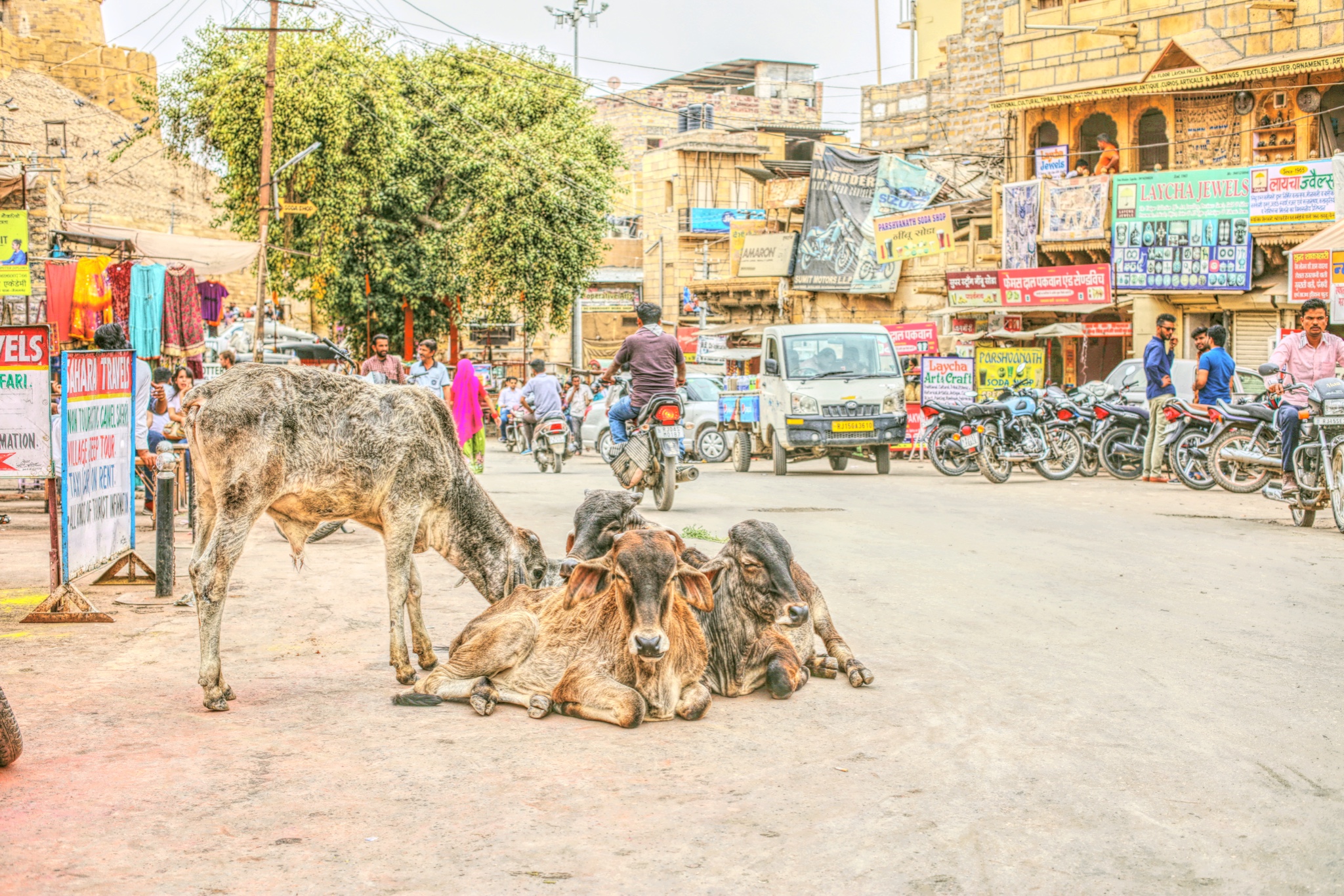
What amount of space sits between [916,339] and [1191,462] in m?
11.4

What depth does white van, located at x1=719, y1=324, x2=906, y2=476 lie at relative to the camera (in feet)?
66.9

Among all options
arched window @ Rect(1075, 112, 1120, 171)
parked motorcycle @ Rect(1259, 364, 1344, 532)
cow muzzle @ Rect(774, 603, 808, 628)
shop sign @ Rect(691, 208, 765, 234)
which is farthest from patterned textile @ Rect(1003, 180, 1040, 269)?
cow muzzle @ Rect(774, 603, 808, 628)

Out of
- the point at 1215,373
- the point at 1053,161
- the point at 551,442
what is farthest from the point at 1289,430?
Answer: the point at 1053,161

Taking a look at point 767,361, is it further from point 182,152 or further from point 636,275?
point 636,275

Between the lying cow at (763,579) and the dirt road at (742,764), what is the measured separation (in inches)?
7.1

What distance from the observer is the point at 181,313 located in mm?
18391

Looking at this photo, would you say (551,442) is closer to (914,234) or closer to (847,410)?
(847,410)

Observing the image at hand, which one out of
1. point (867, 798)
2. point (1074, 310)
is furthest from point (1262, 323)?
point (867, 798)

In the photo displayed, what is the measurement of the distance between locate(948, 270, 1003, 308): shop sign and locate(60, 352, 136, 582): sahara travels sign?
80.3 feet

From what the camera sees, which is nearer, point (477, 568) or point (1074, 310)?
point (477, 568)

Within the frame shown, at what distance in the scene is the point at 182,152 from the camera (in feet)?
119

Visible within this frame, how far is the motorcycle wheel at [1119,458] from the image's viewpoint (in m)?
19.1

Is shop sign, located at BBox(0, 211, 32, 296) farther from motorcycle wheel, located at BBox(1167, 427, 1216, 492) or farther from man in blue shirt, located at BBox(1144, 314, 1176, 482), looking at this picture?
motorcycle wheel, located at BBox(1167, 427, 1216, 492)

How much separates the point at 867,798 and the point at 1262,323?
25.6m
